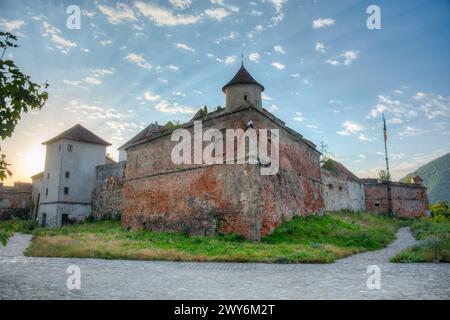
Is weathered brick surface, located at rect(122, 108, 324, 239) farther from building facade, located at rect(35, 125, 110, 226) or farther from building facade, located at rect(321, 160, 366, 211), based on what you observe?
building facade, located at rect(35, 125, 110, 226)

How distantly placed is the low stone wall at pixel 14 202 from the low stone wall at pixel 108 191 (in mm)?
11425

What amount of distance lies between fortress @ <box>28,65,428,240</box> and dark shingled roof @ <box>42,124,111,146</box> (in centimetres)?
14

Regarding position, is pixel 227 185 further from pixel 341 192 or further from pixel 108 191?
pixel 108 191

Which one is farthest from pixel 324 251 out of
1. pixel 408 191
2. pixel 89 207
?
pixel 408 191

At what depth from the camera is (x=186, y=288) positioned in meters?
5.90

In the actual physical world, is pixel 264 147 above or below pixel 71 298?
above

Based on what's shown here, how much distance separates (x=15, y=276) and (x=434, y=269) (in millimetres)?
10121

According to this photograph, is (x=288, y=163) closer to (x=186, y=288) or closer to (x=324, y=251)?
(x=324, y=251)

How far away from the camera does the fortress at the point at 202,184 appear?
1462cm

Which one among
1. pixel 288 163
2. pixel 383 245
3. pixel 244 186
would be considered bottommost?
pixel 383 245

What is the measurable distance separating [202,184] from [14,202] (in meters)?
30.8

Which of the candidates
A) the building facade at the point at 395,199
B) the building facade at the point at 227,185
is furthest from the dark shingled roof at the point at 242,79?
the building facade at the point at 395,199

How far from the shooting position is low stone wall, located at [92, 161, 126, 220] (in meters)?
28.5

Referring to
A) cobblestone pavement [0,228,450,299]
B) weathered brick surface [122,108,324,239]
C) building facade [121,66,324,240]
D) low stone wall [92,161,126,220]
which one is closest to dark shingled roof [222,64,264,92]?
building facade [121,66,324,240]
